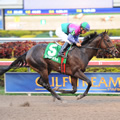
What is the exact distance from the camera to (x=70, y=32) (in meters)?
6.34

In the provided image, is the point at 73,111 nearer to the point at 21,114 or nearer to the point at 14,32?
the point at 21,114

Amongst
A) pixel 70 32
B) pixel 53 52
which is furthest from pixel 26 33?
pixel 70 32

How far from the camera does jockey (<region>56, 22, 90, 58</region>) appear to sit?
623 cm

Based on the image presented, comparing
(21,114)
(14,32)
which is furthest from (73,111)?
(14,32)

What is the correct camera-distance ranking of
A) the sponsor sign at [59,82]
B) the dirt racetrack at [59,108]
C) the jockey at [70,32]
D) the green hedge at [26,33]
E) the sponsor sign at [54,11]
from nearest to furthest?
the dirt racetrack at [59,108]
the jockey at [70,32]
the sponsor sign at [59,82]
the green hedge at [26,33]
the sponsor sign at [54,11]

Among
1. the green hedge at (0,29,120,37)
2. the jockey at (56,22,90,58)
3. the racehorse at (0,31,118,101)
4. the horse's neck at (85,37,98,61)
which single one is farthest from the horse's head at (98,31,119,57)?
the green hedge at (0,29,120,37)

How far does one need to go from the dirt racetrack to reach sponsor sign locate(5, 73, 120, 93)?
0.61ft

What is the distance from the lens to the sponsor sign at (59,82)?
7.36m

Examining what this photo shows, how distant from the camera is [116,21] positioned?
16578 mm

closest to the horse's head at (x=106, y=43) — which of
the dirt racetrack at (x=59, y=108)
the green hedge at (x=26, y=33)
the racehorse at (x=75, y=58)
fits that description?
the racehorse at (x=75, y=58)

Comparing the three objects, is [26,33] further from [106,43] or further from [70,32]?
[106,43]

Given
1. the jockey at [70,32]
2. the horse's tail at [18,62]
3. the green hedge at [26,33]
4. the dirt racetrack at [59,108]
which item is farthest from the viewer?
the green hedge at [26,33]

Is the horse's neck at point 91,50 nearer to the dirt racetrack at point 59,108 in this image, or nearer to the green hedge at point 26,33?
the dirt racetrack at point 59,108

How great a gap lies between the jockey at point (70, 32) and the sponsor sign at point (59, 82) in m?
1.25
